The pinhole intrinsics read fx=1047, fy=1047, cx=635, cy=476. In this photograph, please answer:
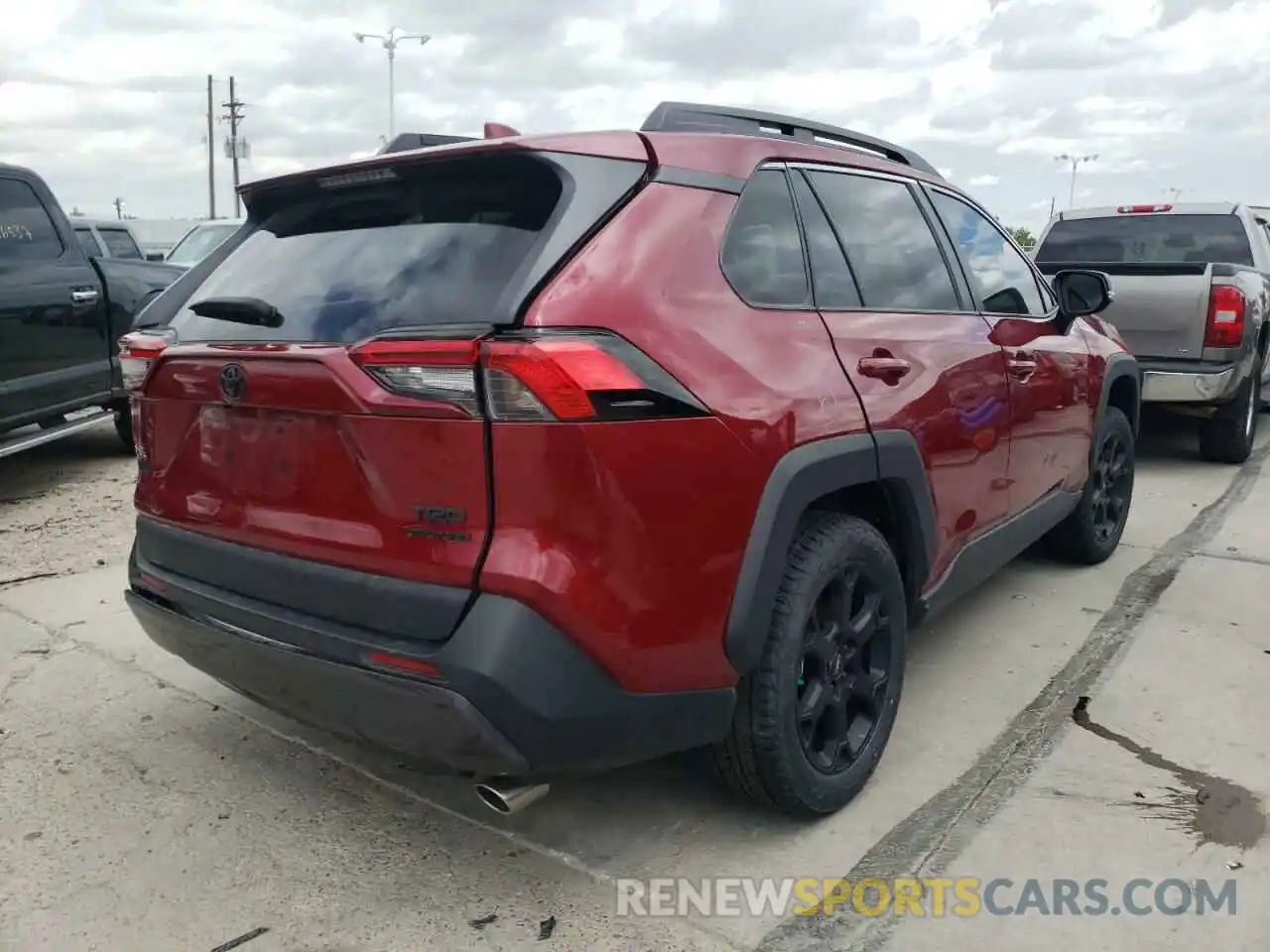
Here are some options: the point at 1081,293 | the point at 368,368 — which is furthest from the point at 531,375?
the point at 1081,293

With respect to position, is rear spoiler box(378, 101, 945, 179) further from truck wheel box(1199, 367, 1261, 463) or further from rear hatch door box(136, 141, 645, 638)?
truck wheel box(1199, 367, 1261, 463)

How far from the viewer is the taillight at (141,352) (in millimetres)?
2758

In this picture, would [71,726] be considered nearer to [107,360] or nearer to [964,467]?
[964,467]

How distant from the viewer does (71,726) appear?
3404 mm

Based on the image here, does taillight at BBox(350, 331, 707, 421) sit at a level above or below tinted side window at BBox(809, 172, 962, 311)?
below

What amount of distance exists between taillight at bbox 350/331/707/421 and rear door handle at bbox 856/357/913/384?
85 centimetres

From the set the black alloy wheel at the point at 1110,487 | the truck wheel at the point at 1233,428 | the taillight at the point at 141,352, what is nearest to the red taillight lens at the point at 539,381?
the taillight at the point at 141,352

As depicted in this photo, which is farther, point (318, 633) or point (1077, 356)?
point (1077, 356)

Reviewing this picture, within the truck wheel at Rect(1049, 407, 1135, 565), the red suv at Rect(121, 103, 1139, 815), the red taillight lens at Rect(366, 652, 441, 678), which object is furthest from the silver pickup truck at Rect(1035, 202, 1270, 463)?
the red taillight lens at Rect(366, 652, 441, 678)

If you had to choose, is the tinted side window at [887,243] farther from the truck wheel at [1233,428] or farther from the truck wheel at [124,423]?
the truck wheel at [124,423]

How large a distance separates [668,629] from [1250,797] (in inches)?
73.6

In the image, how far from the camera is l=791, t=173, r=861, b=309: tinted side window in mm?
2828

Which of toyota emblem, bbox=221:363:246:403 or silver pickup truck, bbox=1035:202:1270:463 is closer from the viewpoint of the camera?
toyota emblem, bbox=221:363:246:403

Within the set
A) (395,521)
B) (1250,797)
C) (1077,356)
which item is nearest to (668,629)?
(395,521)
